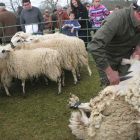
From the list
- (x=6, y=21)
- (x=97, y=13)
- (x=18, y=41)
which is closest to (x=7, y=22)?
(x=6, y=21)

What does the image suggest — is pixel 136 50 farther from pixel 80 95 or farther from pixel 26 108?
pixel 26 108

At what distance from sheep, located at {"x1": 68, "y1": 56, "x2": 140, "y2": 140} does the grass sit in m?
0.90

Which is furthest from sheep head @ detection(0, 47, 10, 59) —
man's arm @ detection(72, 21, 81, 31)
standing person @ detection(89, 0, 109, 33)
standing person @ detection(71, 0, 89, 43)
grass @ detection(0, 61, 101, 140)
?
standing person @ detection(89, 0, 109, 33)

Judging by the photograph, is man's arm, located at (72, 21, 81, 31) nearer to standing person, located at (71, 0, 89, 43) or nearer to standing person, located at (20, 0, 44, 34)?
standing person, located at (71, 0, 89, 43)

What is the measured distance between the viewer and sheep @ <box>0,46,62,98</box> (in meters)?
3.96

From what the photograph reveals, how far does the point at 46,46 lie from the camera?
4559mm

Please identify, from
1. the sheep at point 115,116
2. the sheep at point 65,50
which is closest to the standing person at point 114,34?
the sheep at point 115,116

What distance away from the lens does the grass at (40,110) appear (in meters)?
2.76

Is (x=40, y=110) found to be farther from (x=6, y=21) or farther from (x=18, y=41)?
(x=6, y=21)

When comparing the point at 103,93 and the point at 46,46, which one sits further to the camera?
the point at 46,46

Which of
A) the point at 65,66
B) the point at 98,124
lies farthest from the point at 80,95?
the point at 98,124

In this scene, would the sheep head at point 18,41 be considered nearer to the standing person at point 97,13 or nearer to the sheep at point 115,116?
the standing person at point 97,13

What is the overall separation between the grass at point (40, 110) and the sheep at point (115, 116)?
90 centimetres

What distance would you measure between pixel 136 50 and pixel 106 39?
79 centimetres
